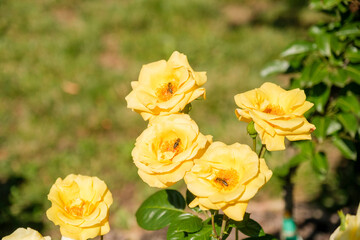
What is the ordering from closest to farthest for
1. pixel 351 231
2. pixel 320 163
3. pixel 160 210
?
pixel 351 231 → pixel 160 210 → pixel 320 163

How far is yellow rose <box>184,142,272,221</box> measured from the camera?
952mm

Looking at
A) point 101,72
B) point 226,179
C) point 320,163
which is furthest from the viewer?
point 101,72

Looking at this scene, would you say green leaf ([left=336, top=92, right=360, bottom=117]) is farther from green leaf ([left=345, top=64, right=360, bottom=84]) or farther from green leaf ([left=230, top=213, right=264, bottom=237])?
green leaf ([left=230, top=213, right=264, bottom=237])

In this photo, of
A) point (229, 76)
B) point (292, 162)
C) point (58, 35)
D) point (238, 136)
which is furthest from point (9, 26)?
point (292, 162)

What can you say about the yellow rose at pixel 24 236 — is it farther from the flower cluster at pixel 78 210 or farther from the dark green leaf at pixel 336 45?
the dark green leaf at pixel 336 45

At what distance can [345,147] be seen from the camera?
1.88m

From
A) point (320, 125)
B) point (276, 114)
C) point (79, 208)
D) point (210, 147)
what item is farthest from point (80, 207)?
point (320, 125)

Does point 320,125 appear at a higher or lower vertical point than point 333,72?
lower

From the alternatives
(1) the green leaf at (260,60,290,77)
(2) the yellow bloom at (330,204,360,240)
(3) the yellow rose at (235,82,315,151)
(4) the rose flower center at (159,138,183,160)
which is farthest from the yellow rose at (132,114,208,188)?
(1) the green leaf at (260,60,290,77)

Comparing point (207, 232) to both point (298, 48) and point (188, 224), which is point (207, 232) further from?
point (298, 48)

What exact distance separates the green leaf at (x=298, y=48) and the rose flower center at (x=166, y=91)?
2.79ft

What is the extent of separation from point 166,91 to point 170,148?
0.18 meters

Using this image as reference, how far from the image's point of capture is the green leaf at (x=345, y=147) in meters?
1.86

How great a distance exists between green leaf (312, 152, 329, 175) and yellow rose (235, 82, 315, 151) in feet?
3.21
